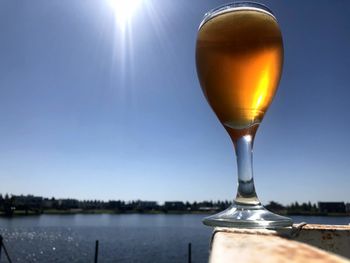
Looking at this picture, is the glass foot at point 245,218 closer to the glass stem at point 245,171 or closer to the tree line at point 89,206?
the glass stem at point 245,171

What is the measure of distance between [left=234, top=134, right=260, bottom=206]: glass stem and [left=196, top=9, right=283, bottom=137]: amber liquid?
4 centimetres

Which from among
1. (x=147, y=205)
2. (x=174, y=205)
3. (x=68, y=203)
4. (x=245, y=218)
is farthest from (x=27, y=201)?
(x=245, y=218)

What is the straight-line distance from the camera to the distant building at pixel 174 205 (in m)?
115

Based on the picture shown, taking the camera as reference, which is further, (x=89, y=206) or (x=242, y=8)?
(x=89, y=206)

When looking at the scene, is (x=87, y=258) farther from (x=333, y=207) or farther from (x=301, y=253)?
(x=333, y=207)

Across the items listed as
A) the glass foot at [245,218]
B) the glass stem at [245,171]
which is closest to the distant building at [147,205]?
the glass stem at [245,171]

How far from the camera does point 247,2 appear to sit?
948 mm

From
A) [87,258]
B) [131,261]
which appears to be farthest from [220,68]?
[87,258]

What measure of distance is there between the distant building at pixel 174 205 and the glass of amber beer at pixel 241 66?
11643cm

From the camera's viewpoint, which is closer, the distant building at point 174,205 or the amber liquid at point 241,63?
the amber liquid at point 241,63

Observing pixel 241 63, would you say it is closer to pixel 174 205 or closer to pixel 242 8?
pixel 242 8

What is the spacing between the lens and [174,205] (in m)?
116

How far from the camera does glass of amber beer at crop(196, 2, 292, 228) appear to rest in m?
0.90

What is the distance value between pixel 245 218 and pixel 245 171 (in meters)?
0.21
